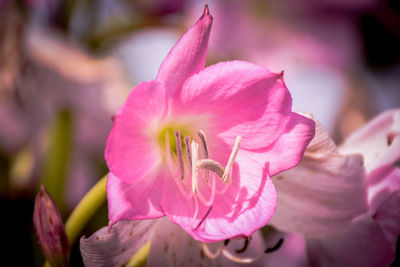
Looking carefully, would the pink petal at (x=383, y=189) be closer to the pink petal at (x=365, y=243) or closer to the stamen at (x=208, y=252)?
the pink petal at (x=365, y=243)

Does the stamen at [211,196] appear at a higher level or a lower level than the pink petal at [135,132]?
lower

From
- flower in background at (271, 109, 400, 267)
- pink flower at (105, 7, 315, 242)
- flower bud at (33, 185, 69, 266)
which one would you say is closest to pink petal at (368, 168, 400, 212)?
flower in background at (271, 109, 400, 267)

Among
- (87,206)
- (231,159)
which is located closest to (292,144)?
(231,159)

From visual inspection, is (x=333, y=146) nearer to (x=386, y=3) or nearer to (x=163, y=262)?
(x=163, y=262)

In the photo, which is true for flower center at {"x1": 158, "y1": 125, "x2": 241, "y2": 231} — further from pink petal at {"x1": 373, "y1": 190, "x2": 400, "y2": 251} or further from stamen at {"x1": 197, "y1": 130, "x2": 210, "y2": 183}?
pink petal at {"x1": 373, "y1": 190, "x2": 400, "y2": 251}

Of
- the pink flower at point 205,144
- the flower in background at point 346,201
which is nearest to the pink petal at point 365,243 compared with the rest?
the flower in background at point 346,201

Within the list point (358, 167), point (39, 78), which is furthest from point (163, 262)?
point (39, 78)
